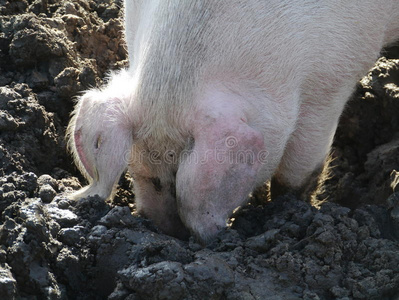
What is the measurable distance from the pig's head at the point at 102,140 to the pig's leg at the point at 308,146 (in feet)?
2.79

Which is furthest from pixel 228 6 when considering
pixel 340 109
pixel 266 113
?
pixel 340 109

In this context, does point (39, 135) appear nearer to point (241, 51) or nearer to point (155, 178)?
point (155, 178)

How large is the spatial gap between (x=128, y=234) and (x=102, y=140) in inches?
18.1

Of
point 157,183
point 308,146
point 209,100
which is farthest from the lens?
point 308,146

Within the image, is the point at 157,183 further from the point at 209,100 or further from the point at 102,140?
the point at 209,100

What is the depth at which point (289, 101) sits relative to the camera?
3.16 m

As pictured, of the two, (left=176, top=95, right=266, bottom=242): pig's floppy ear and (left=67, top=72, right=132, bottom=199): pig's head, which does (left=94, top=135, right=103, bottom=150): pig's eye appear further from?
(left=176, top=95, right=266, bottom=242): pig's floppy ear

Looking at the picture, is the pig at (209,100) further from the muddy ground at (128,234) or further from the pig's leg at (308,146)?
the muddy ground at (128,234)

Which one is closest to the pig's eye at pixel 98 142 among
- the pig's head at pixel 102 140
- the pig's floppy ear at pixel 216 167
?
the pig's head at pixel 102 140

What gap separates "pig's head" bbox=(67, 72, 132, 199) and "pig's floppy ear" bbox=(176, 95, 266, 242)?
0.97 ft

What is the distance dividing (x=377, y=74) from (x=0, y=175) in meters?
2.45

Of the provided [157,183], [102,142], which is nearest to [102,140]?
[102,142]

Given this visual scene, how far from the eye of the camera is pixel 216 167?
9.48 feet

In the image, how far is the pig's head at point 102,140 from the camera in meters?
3.02
